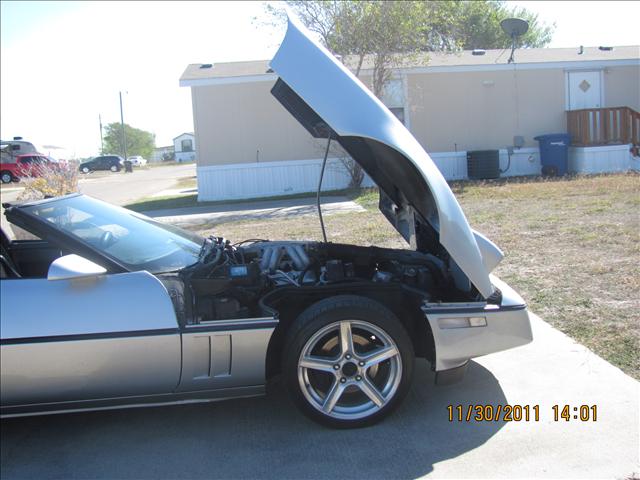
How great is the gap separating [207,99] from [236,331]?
15.4 metres

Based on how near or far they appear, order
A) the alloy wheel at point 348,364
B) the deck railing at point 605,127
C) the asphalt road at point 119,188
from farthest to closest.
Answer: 1. the asphalt road at point 119,188
2. the deck railing at point 605,127
3. the alloy wheel at point 348,364

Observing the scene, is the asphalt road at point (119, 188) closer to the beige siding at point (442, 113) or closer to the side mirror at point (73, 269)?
the beige siding at point (442, 113)

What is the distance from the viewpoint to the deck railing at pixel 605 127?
58.9ft

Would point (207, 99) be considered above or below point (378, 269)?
above

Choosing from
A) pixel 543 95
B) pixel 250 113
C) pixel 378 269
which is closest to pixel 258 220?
pixel 250 113

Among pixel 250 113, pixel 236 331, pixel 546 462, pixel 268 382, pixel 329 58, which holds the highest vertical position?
pixel 250 113

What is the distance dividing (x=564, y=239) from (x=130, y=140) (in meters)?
91.5

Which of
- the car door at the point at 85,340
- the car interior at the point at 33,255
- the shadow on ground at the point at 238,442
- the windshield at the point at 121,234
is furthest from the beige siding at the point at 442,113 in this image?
the car door at the point at 85,340

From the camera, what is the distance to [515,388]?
12.9 feet

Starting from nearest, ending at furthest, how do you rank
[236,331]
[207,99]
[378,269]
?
[236,331]
[378,269]
[207,99]

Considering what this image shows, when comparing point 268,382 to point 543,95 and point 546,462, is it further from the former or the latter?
point 543,95

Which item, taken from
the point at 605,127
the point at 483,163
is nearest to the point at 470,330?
the point at 483,163

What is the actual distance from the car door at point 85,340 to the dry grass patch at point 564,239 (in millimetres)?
3034

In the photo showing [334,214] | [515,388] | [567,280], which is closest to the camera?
[515,388]
